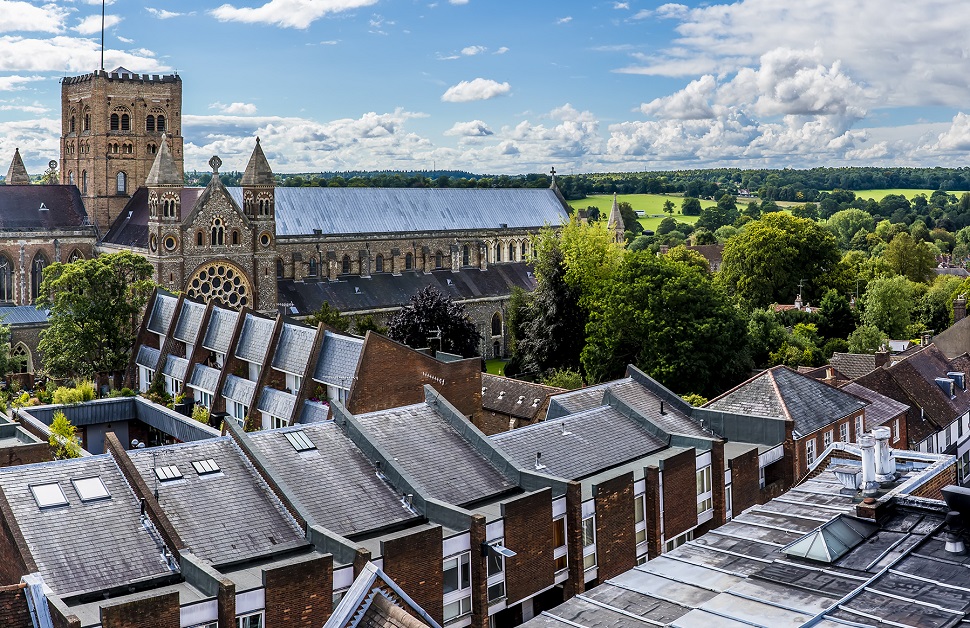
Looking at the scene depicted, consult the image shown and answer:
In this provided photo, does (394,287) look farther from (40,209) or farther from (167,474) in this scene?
(167,474)

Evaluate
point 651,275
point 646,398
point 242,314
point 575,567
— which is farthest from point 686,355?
point 575,567

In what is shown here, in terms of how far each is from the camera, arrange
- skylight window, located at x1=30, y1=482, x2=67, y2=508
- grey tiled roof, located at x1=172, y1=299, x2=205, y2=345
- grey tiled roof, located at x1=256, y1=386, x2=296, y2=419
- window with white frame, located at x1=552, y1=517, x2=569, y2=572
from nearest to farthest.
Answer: skylight window, located at x1=30, y1=482, x2=67, y2=508, window with white frame, located at x1=552, y1=517, x2=569, y2=572, grey tiled roof, located at x1=256, y1=386, x2=296, y2=419, grey tiled roof, located at x1=172, y1=299, x2=205, y2=345

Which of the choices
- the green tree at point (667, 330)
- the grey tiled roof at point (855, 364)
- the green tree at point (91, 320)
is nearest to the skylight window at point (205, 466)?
the green tree at point (91, 320)

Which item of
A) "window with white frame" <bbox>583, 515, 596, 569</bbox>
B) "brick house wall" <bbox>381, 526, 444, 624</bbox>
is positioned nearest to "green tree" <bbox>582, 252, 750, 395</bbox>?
Answer: "window with white frame" <bbox>583, 515, 596, 569</bbox>

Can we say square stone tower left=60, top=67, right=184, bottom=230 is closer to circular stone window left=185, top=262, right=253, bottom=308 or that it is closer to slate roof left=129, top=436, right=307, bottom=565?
circular stone window left=185, top=262, right=253, bottom=308

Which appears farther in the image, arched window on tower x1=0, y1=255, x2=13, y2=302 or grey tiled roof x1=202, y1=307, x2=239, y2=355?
arched window on tower x1=0, y1=255, x2=13, y2=302

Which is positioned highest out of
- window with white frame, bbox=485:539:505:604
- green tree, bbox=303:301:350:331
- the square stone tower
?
the square stone tower
